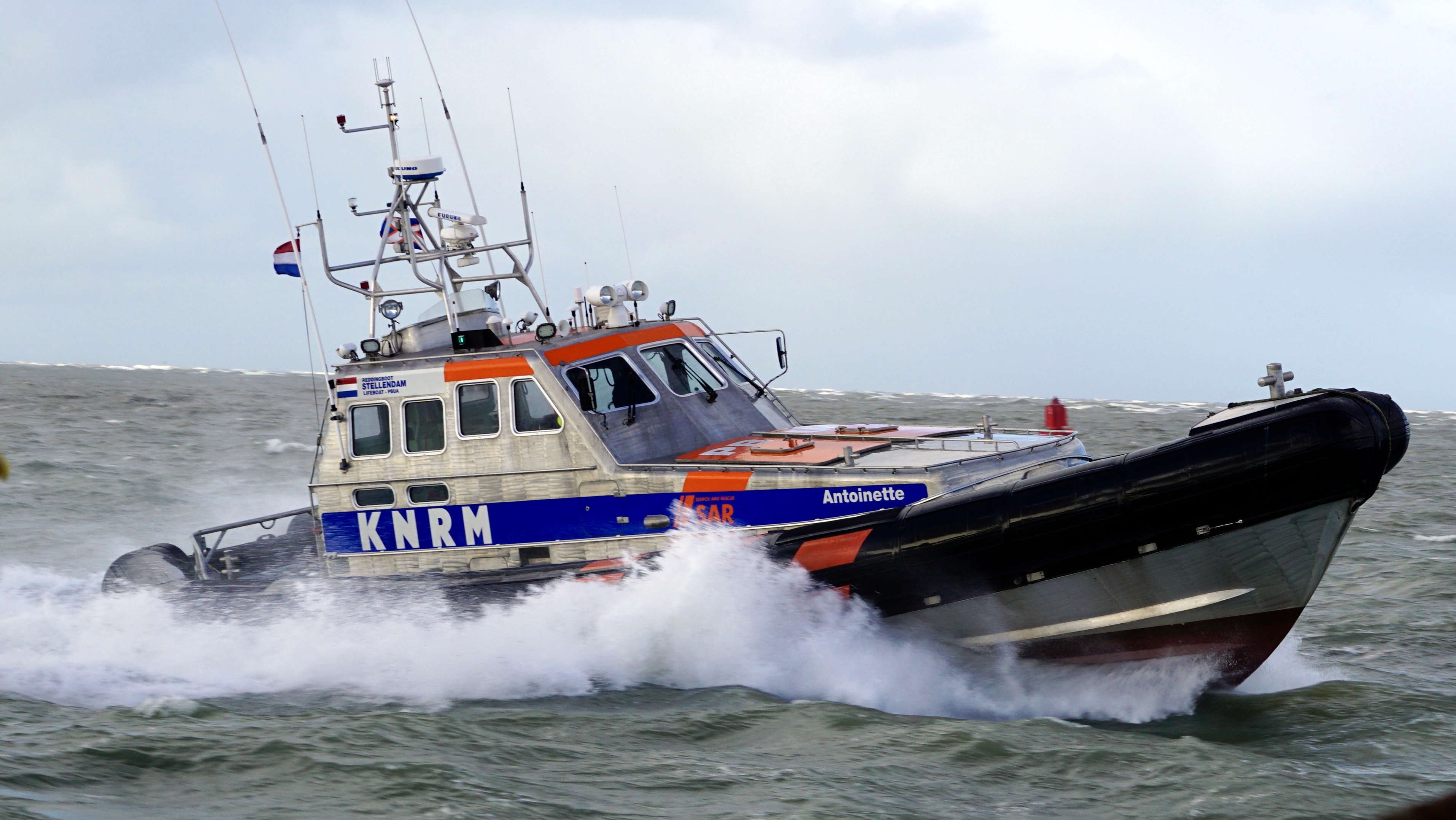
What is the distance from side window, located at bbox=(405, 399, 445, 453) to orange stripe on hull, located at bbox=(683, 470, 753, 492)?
163cm

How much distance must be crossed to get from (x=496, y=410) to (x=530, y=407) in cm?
22

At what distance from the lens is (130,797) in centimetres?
522

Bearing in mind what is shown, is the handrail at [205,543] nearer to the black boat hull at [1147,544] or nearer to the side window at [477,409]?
the side window at [477,409]

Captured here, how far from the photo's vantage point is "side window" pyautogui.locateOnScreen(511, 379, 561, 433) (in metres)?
7.52

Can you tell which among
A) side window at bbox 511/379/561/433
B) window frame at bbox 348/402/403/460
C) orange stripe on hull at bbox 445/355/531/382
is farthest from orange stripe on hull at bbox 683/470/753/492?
window frame at bbox 348/402/403/460

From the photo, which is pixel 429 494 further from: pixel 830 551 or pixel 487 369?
pixel 830 551

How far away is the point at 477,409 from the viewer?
7605 millimetres

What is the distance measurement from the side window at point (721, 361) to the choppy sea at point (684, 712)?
1.92m

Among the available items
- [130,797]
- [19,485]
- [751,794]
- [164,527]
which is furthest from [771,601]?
[19,485]

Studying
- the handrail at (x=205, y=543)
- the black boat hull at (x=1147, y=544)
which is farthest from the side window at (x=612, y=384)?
the handrail at (x=205, y=543)

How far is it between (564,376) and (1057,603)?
3215 mm

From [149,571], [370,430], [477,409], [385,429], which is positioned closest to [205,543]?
[149,571]

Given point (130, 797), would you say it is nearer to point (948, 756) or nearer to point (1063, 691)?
point (948, 756)

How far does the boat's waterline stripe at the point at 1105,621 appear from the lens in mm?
6398
